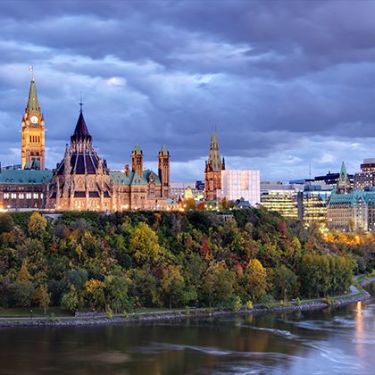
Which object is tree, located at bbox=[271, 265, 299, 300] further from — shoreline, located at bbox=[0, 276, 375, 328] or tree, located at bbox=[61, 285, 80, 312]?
tree, located at bbox=[61, 285, 80, 312]

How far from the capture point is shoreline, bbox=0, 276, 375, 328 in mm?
84812

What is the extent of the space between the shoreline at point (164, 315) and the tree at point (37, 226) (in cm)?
1786

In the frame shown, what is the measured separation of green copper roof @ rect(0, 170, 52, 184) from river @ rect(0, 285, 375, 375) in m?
75.0

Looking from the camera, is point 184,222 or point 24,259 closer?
point 24,259

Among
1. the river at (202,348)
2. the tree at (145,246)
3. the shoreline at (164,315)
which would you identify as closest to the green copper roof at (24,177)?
the tree at (145,246)

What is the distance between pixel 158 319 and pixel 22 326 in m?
13.9

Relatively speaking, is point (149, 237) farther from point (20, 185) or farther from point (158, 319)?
point (20, 185)

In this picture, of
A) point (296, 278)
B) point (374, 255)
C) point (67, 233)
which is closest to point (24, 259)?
point (67, 233)

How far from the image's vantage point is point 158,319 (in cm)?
8938

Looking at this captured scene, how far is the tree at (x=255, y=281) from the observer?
99062 millimetres

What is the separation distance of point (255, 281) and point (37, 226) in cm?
2605

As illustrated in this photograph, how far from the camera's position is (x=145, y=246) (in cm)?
10300

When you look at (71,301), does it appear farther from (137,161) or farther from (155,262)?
(137,161)

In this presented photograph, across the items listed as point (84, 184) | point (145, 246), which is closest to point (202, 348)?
point (145, 246)
